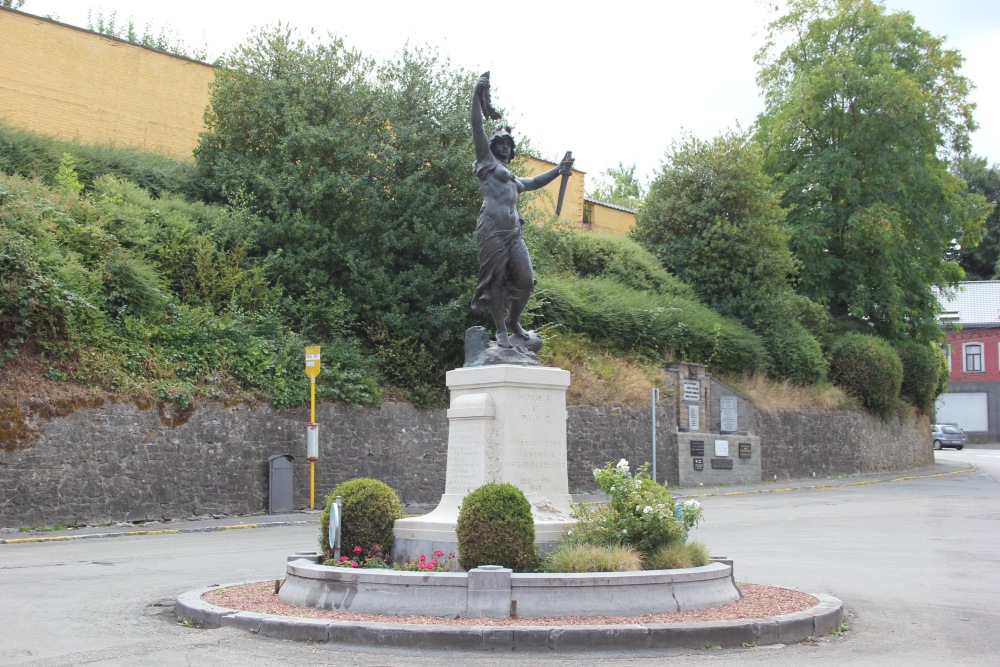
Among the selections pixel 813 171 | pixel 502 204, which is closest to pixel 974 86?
pixel 813 171

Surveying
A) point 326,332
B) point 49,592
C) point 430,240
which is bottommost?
point 49,592

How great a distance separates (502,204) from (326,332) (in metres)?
12.6

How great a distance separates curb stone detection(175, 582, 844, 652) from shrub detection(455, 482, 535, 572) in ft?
3.28

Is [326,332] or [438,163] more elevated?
[438,163]

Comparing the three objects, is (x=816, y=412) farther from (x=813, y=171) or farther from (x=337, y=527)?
(x=337, y=527)

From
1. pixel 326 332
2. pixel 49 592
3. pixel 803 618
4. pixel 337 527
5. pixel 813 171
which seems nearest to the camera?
pixel 803 618

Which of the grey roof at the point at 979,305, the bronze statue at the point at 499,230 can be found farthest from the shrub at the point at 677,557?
the grey roof at the point at 979,305

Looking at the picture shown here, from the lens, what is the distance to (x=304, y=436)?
20.2 meters

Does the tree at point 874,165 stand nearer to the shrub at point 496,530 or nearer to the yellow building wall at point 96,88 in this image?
the yellow building wall at point 96,88

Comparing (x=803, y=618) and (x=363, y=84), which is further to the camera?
(x=363, y=84)

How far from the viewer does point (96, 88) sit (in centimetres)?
2675

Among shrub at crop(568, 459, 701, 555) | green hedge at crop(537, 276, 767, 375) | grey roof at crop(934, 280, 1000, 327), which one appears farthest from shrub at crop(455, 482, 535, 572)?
grey roof at crop(934, 280, 1000, 327)

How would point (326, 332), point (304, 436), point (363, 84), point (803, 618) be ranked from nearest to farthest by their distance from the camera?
point (803, 618) < point (304, 436) < point (326, 332) < point (363, 84)

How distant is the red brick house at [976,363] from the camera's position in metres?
66.1
